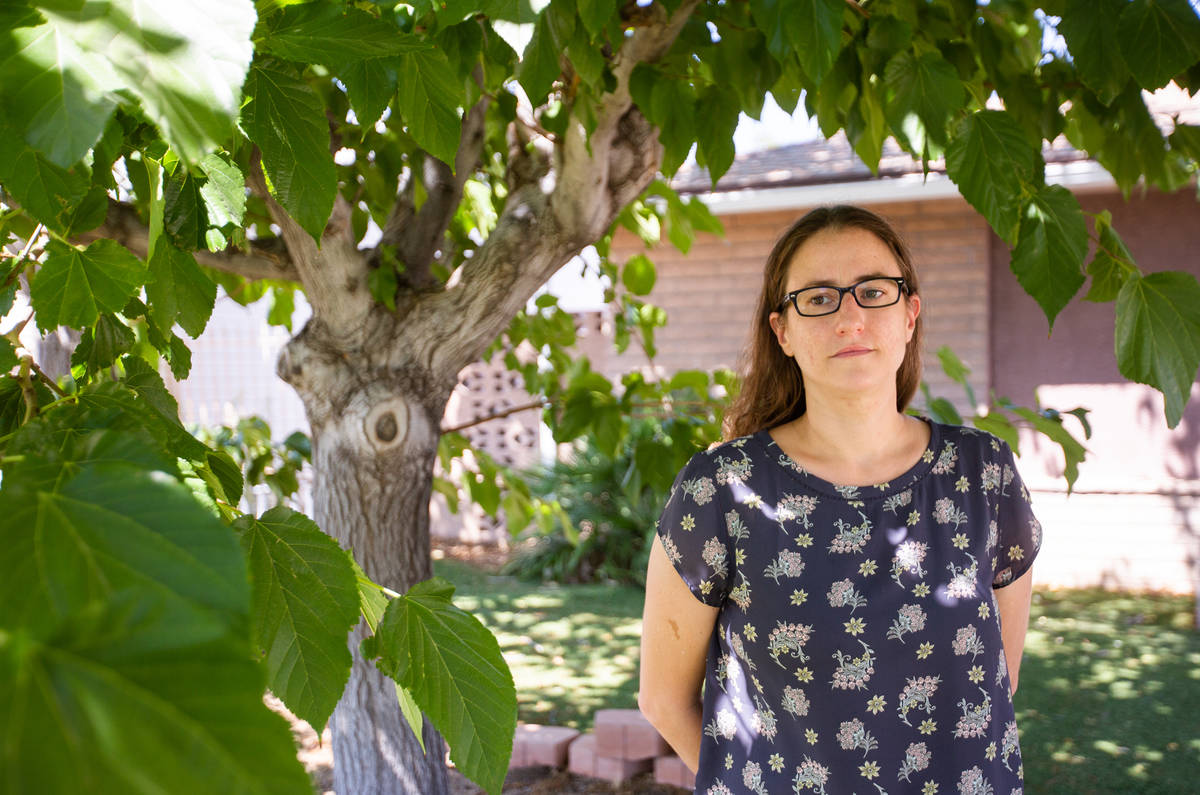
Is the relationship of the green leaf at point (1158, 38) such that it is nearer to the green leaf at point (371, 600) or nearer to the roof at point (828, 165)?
the green leaf at point (371, 600)

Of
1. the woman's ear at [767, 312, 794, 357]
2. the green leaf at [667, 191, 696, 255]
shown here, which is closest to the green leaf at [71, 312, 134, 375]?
the woman's ear at [767, 312, 794, 357]

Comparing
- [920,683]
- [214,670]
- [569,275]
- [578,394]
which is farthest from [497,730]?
[569,275]

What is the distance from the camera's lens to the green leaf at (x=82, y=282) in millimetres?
988

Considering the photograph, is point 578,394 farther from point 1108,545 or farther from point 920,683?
point 1108,545

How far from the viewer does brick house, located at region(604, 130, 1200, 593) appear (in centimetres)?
760

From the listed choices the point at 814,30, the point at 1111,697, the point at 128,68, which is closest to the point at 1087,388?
the point at 1111,697

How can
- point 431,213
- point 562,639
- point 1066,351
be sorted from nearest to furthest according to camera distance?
point 431,213 < point 562,639 < point 1066,351

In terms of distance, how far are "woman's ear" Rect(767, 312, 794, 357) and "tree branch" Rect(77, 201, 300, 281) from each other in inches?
49.5

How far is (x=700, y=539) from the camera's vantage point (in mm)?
1938

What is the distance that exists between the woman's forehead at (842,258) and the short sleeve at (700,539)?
0.45 meters

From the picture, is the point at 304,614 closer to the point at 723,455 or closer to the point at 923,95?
the point at 923,95

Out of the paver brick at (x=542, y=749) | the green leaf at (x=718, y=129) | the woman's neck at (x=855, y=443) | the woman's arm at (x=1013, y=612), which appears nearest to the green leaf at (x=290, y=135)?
the green leaf at (x=718, y=129)

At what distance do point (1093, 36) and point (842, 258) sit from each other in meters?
0.65

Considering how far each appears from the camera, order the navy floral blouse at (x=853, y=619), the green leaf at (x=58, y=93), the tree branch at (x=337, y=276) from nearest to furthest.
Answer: the green leaf at (x=58, y=93) → the navy floral blouse at (x=853, y=619) → the tree branch at (x=337, y=276)
